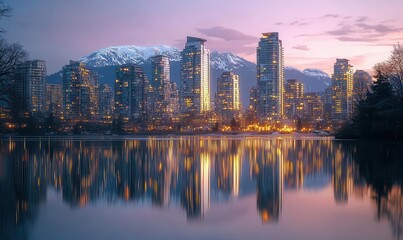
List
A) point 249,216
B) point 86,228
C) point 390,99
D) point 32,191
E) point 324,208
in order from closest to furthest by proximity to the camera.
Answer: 1. point 86,228
2. point 249,216
3. point 324,208
4. point 32,191
5. point 390,99

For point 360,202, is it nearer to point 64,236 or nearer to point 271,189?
point 271,189

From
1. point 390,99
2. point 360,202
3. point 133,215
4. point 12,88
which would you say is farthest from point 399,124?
point 133,215

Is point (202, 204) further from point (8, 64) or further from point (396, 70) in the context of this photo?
point (396, 70)

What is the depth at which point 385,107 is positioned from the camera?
55219 mm

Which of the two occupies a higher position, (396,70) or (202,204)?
(396,70)

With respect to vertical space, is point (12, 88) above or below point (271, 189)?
above

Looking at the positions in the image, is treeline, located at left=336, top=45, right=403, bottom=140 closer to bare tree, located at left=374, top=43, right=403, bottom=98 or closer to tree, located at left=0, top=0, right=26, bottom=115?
bare tree, located at left=374, top=43, right=403, bottom=98

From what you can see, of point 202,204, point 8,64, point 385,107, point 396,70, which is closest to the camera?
point 202,204

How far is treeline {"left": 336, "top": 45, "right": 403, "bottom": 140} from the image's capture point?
54.2 meters

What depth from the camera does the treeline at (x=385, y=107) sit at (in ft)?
178

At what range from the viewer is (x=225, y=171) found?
23.1 meters

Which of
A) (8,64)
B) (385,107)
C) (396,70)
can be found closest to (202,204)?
(8,64)

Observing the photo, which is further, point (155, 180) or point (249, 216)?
point (155, 180)

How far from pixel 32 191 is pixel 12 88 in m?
21.6
